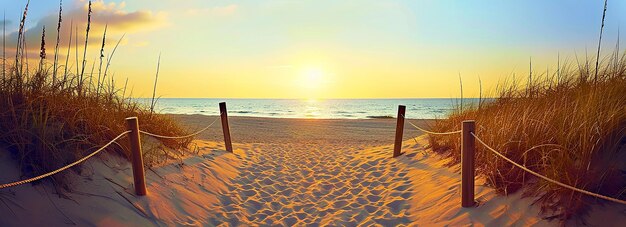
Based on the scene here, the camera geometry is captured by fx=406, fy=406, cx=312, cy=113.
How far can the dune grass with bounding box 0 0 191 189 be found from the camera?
4.01 meters

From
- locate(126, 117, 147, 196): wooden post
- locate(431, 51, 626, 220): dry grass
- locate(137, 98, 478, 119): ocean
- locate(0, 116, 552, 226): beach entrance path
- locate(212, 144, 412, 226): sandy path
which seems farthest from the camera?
locate(137, 98, 478, 119): ocean

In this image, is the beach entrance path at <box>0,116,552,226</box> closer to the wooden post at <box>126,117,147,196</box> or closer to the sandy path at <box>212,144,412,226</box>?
the sandy path at <box>212,144,412,226</box>

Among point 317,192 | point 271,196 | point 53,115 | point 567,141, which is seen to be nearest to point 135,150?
point 53,115

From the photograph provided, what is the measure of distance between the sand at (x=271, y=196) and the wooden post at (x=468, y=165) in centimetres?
13

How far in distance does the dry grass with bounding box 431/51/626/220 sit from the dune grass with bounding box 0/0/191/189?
15.0 ft

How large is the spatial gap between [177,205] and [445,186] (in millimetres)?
3469

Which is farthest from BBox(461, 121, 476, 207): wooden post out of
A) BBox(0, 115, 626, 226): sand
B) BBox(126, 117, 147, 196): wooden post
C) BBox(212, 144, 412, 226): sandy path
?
BBox(126, 117, 147, 196): wooden post

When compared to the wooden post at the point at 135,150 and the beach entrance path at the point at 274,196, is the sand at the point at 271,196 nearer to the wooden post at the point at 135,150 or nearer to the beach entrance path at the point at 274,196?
the beach entrance path at the point at 274,196

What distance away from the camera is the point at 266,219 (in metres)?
4.99

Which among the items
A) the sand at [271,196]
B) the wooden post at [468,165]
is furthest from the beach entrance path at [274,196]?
the wooden post at [468,165]

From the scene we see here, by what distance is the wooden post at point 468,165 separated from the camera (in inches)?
177

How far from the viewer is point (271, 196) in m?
5.96

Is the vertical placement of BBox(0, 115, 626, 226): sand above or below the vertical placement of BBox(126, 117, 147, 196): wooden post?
below

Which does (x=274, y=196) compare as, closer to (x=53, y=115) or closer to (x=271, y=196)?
(x=271, y=196)
